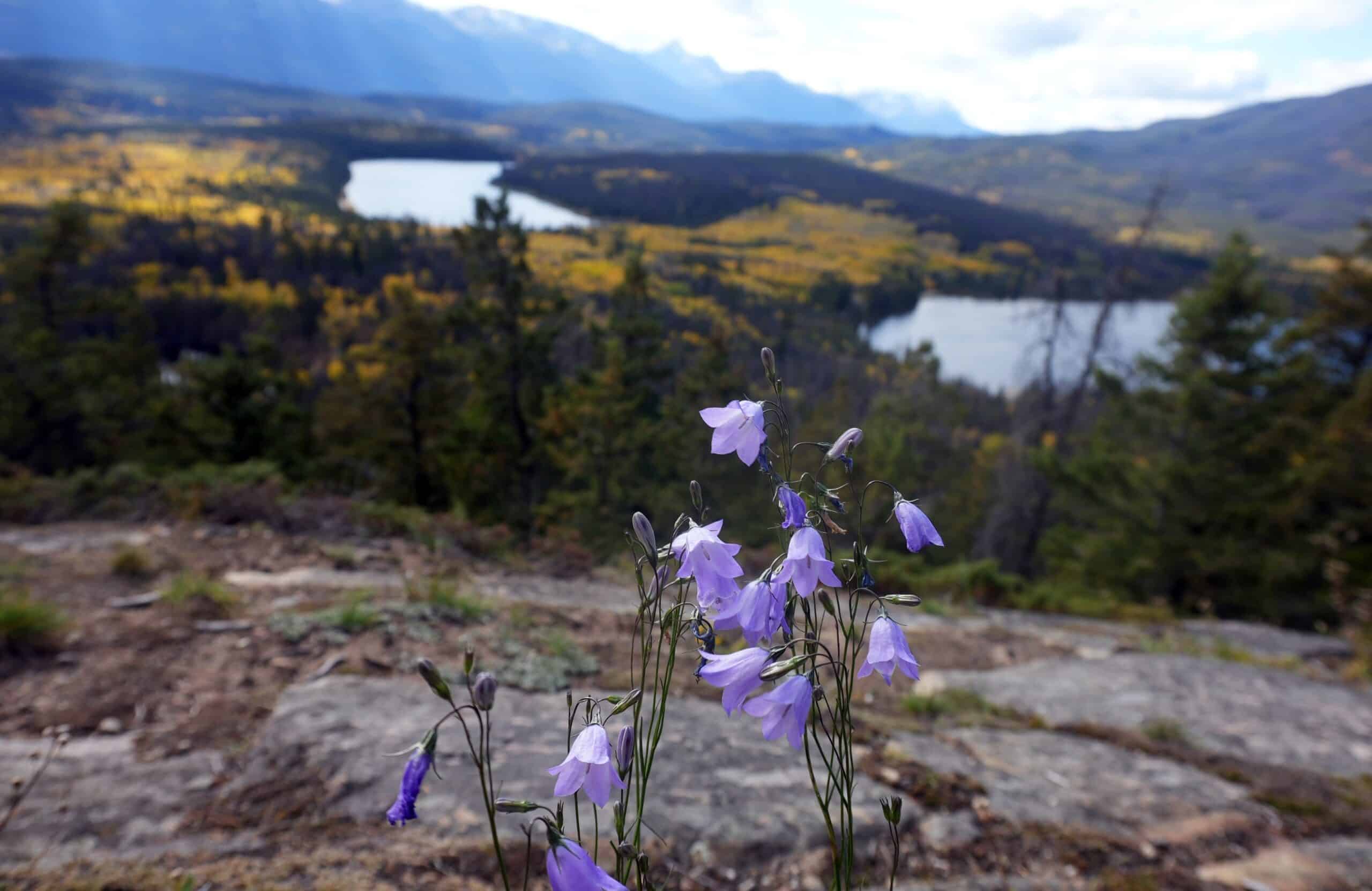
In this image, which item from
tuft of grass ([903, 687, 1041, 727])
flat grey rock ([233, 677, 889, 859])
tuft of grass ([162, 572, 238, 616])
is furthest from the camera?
tuft of grass ([903, 687, 1041, 727])

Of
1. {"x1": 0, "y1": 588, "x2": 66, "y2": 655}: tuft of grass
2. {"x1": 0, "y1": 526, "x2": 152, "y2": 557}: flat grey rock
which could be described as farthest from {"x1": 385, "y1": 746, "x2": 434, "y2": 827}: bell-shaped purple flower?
{"x1": 0, "y1": 526, "x2": 152, "y2": 557}: flat grey rock

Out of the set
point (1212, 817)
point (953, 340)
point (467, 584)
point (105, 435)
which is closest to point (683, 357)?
point (105, 435)

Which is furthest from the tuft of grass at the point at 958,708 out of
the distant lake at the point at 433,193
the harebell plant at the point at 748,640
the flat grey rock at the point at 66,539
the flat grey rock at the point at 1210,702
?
the distant lake at the point at 433,193

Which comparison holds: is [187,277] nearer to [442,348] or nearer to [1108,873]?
[442,348]

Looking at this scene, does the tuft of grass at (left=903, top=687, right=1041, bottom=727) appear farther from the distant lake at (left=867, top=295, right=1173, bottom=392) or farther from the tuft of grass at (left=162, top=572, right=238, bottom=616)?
the distant lake at (left=867, top=295, right=1173, bottom=392)

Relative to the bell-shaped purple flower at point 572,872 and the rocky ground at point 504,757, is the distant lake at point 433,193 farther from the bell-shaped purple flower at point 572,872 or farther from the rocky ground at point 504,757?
the bell-shaped purple flower at point 572,872

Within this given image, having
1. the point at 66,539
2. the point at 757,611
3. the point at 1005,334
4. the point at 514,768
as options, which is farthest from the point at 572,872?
the point at 1005,334
